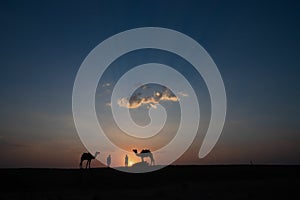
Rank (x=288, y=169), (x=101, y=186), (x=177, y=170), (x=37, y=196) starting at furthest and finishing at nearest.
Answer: (x=288, y=169) < (x=177, y=170) < (x=101, y=186) < (x=37, y=196)

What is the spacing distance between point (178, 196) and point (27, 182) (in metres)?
15.6

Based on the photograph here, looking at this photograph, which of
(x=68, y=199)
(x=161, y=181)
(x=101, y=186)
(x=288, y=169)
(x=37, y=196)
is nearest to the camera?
(x=68, y=199)

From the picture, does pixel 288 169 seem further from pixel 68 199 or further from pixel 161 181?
A: pixel 68 199

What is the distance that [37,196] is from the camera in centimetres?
2141

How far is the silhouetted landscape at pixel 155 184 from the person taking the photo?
2106 centimetres

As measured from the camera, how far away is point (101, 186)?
27516mm

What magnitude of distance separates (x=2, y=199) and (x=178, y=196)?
11756 mm

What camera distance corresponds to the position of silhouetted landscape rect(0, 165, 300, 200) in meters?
21.1

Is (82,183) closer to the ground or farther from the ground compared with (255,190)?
farther from the ground

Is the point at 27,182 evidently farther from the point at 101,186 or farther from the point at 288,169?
the point at 288,169

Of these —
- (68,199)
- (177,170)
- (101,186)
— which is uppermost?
(177,170)

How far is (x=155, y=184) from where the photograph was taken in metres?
28.8

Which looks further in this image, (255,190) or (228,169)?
(228,169)

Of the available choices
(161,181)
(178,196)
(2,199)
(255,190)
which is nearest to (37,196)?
(2,199)
